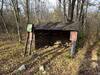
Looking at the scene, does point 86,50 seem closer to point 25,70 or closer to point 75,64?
point 75,64

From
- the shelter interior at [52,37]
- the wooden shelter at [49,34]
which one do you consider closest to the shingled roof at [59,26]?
the wooden shelter at [49,34]

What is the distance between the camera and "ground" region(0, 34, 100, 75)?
8987 millimetres

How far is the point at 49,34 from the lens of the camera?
604 inches

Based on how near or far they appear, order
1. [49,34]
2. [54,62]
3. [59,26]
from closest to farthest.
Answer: [54,62] < [59,26] < [49,34]

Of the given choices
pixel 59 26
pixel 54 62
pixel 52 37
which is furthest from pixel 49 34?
pixel 54 62

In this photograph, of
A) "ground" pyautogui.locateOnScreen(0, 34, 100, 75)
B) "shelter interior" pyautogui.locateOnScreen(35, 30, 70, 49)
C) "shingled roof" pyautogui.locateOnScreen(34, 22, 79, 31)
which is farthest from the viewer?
"shelter interior" pyautogui.locateOnScreen(35, 30, 70, 49)

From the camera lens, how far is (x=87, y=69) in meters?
9.52

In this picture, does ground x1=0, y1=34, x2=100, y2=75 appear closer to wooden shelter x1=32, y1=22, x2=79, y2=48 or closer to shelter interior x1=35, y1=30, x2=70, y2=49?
wooden shelter x1=32, y1=22, x2=79, y2=48

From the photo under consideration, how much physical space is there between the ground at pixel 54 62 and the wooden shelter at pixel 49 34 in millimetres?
1121

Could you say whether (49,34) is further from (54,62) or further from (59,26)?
(54,62)

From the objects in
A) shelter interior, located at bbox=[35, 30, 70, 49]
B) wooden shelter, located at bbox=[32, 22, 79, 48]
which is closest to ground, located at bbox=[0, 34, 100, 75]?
wooden shelter, located at bbox=[32, 22, 79, 48]

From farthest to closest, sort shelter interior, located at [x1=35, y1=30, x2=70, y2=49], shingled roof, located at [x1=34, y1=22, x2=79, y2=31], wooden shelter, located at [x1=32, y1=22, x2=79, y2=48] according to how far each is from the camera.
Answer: shelter interior, located at [x1=35, y1=30, x2=70, y2=49] → wooden shelter, located at [x1=32, y1=22, x2=79, y2=48] → shingled roof, located at [x1=34, y1=22, x2=79, y2=31]

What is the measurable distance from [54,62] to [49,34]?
5.18 meters

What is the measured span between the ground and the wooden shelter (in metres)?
1.12
